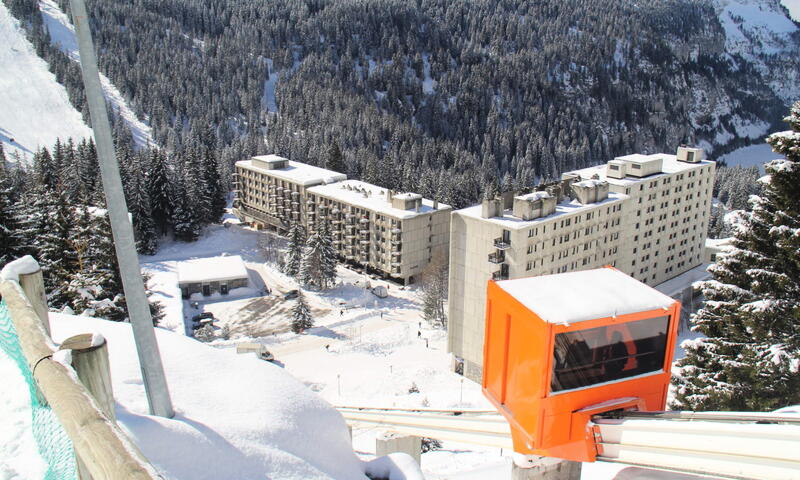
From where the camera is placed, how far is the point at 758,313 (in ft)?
51.3

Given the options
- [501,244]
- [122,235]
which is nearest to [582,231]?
[501,244]

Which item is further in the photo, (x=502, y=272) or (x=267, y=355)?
(x=267, y=355)

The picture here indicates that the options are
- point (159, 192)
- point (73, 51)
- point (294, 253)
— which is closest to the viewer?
point (294, 253)

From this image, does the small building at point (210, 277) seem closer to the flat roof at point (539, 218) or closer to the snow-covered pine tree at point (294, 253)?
the snow-covered pine tree at point (294, 253)

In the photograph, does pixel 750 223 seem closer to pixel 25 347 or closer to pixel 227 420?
pixel 227 420

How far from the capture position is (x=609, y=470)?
7062mm

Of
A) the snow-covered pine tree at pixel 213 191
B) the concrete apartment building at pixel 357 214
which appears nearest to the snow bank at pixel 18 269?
the concrete apartment building at pixel 357 214

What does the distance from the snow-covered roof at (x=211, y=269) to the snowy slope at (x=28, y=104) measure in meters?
53.1

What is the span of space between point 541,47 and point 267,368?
193 m

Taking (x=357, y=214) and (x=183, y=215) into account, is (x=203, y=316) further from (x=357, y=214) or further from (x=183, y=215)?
(x=183, y=215)

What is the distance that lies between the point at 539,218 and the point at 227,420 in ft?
116

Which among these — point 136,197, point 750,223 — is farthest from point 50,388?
point 136,197

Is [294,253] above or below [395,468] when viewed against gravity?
below

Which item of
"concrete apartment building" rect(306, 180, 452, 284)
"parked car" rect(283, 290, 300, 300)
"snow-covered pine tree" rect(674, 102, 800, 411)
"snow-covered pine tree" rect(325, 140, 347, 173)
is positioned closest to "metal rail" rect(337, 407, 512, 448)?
"snow-covered pine tree" rect(674, 102, 800, 411)
